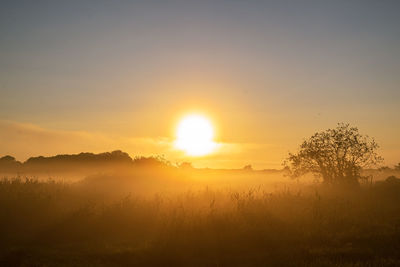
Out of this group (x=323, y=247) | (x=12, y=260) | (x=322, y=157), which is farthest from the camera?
(x=322, y=157)

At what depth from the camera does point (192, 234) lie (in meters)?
12.3

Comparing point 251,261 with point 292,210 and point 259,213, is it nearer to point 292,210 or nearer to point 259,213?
point 259,213

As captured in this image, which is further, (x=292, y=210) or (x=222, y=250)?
(x=292, y=210)

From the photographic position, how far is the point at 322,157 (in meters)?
30.2

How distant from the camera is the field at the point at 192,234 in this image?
1015cm

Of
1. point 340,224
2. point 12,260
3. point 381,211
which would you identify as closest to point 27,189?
point 12,260

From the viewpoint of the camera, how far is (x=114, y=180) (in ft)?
117

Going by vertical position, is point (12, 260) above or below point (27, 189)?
below

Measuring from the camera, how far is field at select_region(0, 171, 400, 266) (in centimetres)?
1015

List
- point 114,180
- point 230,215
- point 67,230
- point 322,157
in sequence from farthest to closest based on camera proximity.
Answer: point 114,180
point 322,157
point 230,215
point 67,230

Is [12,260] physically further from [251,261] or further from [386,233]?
[386,233]

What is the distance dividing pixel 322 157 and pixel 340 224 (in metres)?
17.1

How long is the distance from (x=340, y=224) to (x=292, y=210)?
2.85m

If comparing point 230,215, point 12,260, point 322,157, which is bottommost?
point 12,260
